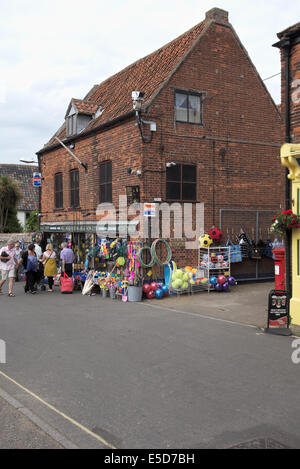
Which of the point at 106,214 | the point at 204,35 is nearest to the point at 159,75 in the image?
the point at 204,35

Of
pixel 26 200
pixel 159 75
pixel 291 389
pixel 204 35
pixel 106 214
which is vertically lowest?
pixel 291 389

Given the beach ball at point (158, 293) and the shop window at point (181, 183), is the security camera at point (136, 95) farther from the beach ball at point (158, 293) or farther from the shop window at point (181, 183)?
the beach ball at point (158, 293)

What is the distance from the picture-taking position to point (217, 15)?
1667 centimetres

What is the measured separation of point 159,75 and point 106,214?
525 cm

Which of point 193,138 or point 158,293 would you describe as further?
point 193,138

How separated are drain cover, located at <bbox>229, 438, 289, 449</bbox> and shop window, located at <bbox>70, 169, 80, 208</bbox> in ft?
51.8

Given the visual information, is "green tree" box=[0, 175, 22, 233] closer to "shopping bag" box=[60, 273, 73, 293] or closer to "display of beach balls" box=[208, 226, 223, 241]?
"shopping bag" box=[60, 273, 73, 293]

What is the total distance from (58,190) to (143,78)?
265 inches

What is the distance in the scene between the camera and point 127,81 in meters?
19.0

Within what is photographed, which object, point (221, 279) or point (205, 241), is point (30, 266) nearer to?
point (205, 241)

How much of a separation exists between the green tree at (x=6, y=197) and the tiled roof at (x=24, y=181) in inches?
247

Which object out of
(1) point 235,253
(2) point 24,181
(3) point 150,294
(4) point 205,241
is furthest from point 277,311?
(2) point 24,181

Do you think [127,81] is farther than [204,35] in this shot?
Yes

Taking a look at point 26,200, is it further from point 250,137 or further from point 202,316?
point 202,316
